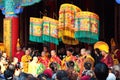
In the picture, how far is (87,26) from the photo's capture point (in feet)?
30.7

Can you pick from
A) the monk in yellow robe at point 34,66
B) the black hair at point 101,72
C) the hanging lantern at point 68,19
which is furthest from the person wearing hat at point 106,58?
the black hair at point 101,72

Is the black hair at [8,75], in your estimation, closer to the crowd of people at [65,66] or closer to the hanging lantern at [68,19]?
the crowd of people at [65,66]

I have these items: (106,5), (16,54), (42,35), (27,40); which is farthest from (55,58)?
(27,40)

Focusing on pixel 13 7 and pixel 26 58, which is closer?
pixel 26 58

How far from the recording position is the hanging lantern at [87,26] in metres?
9.34

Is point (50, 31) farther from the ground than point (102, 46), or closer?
farther from the ground

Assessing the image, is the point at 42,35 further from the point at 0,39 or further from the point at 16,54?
the point at 0,39

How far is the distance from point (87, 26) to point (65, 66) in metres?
1.09

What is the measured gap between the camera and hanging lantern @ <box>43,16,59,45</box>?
10.4 metres

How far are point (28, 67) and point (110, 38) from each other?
332 centimetres

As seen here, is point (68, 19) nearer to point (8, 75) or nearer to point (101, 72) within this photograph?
point (8, 75)

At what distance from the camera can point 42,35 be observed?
35.7ft

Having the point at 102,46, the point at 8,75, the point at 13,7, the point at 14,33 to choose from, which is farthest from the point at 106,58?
the point at 13,7

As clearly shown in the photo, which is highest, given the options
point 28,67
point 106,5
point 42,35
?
point 106,5
